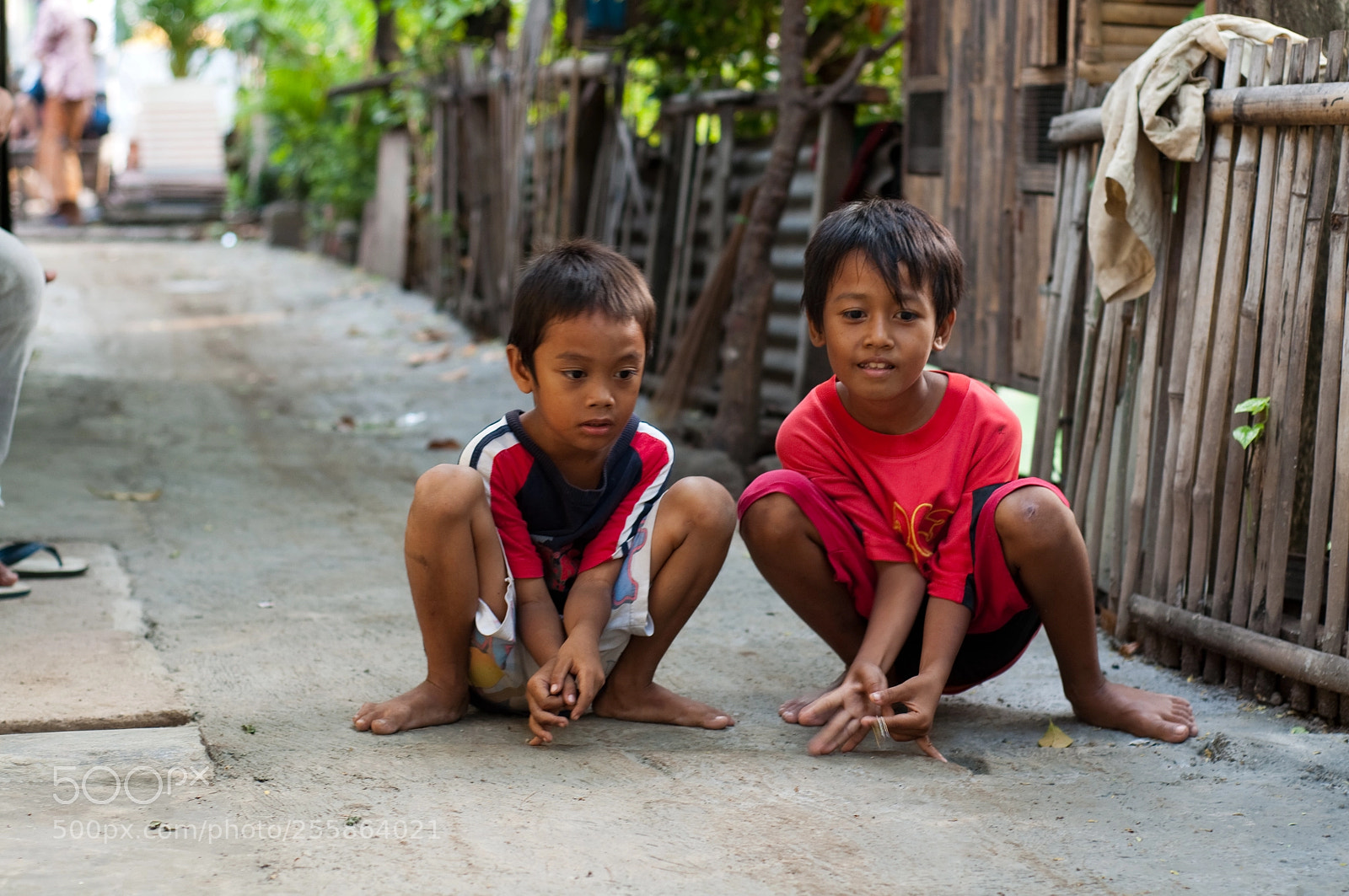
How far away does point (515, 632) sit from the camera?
8.15 ft

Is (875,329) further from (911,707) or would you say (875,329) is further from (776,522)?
(911,707)

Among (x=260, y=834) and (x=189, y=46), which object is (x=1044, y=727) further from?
(x=189, y=46)

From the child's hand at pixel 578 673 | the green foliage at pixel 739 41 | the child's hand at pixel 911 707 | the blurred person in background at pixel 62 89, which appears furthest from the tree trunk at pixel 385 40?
the child's hand at pixel 911 707

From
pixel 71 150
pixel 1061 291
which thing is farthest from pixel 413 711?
pixel 71 150

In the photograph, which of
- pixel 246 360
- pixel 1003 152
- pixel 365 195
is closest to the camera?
pixel 1003 152

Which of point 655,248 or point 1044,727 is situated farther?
point 655,248

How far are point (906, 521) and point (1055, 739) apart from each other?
52 cm

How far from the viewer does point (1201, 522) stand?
9.75 feet

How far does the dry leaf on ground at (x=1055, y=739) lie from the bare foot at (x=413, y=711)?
114 cm

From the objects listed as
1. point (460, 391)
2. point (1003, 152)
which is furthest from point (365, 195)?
point (1003, 152)

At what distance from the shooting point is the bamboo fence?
105 inches

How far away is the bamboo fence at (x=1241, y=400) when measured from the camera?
268 cm

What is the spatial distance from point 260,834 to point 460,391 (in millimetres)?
5715

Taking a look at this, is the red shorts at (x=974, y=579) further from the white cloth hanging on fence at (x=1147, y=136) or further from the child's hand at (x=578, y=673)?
the white cloth hanging on fence at (x=1147, y=136)
